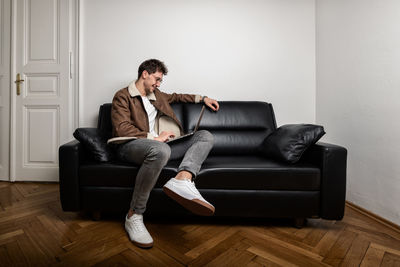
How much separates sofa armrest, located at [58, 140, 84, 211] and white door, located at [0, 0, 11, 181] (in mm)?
1523

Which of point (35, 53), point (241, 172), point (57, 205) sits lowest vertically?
point (57, 205)

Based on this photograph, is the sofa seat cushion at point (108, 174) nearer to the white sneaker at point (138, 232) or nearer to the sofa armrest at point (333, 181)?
the white sneaker at point (138, 232)

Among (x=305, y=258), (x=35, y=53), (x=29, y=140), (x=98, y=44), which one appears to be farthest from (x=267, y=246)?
(x=35, y=53)

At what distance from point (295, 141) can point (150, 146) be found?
36.7 inches

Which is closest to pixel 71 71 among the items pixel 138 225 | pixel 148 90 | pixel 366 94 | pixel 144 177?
pixel 148 90

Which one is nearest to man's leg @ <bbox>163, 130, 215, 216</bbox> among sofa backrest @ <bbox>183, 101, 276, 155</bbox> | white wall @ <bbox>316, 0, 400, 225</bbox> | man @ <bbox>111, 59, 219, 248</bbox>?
man @ <bbox>111, 59, 219, 248</bbox>

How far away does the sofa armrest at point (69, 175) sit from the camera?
1.36 m

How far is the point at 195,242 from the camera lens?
120 cm

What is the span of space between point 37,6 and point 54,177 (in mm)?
1822

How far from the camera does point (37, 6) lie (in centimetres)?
229

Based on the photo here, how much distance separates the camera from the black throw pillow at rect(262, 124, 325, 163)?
4.61ft

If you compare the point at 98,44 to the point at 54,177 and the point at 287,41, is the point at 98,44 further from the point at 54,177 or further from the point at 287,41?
the point at 287,41

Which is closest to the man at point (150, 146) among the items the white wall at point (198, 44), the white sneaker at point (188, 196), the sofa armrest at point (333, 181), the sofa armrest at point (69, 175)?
the white sneaker at point (188, 196)

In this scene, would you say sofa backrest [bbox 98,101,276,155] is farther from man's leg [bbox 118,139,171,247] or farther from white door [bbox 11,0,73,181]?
white door [bbox 11,0,73,181]
